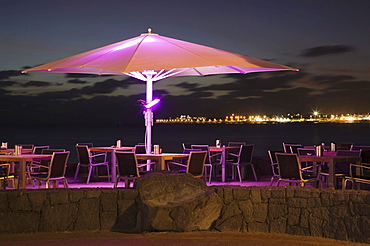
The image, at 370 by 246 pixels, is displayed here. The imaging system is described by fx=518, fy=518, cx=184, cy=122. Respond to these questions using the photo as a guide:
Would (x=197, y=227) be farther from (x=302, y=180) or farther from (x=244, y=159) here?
(x=244, y=159)

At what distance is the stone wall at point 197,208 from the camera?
559 cm

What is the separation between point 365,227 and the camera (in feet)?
17.9

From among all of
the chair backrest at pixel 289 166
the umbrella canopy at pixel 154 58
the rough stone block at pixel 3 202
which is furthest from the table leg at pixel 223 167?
the rough stone block at pixel 3 202

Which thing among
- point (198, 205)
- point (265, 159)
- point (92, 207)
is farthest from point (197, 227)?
point (265, 159)

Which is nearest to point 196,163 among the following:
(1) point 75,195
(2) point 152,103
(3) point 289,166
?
(2) point 152,103

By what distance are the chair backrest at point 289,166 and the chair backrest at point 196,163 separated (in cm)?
120

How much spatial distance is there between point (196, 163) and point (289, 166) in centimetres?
146

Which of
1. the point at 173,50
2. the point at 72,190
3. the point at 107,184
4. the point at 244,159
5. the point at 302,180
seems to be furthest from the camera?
the point at 244,159


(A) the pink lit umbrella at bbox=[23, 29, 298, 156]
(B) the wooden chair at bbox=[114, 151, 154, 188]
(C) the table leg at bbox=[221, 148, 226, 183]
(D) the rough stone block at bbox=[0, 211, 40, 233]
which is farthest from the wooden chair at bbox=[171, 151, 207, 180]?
(D) the rough stone block at bbox=[0, 211, 40, 233]

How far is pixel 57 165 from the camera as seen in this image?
320 inches

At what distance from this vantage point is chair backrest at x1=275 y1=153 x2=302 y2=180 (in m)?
7.86

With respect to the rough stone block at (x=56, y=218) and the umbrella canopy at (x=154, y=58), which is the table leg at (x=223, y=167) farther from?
the rough stone block at (x=56, y=218)

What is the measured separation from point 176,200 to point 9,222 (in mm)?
1855

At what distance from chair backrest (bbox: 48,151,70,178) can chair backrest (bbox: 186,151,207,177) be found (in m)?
1.97
